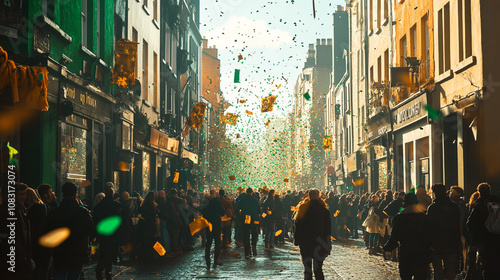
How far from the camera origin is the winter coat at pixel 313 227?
11.0 meters

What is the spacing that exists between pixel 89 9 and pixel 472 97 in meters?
10.5

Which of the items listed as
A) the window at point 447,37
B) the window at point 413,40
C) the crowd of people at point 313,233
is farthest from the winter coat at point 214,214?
the window at point 413,40

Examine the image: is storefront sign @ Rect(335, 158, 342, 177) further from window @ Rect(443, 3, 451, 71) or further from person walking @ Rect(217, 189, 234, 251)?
window @ Rect(443, 3, 451, 71)

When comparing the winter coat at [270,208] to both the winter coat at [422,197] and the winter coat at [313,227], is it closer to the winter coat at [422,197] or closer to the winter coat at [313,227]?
the winter coat at [422,197]

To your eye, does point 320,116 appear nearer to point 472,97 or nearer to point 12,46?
point 472,97

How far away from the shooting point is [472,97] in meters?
16.5

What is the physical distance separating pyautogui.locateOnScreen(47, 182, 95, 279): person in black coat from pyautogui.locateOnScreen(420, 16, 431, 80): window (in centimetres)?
1510

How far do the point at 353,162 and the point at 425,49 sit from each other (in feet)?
62.7

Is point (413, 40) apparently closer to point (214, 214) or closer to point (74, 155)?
point (214, 214)

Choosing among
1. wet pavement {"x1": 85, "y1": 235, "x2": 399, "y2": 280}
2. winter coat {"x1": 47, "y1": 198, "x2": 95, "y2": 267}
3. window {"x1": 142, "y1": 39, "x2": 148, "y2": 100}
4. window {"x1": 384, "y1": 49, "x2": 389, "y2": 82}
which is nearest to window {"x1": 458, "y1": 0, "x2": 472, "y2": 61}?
wet pavement {"x1": 85, "y1": 235, "x2": 399, "y2": 280}

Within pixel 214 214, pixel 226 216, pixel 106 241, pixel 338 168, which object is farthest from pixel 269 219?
pixel 338 168

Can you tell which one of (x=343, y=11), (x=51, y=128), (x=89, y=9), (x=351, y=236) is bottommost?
(x=351, y=236)

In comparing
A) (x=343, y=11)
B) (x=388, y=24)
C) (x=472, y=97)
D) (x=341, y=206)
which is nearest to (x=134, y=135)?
(x=341, y=206)

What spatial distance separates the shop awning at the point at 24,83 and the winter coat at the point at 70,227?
352 centimetres
